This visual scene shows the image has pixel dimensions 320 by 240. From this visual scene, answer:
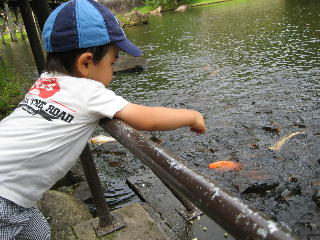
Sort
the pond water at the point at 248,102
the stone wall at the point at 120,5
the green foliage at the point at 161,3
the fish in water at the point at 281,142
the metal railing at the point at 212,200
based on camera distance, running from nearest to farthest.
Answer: the metal railing at the point at 212,200
the pond water at the point at 248,102
the fish in water at the point at 281,142
the green foliage at the point at 161,3
the stone wall at the point at 120,5

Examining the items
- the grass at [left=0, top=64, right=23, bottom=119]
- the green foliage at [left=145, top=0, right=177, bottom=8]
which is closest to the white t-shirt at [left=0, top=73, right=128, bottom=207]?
the grass at [left=0, top=64, right=23, bottom=119]

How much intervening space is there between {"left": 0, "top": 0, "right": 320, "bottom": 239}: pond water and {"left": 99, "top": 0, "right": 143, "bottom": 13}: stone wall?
2438 centimetres

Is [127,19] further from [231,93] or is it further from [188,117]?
[188,117]

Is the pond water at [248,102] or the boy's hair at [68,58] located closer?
the boy's hair at [68,58]

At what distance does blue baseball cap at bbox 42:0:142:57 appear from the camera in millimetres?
1911

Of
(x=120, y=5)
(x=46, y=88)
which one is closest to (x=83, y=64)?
(x=46, y=88)

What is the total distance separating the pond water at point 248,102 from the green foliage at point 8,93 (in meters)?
2.01

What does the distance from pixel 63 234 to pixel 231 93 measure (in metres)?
6.03

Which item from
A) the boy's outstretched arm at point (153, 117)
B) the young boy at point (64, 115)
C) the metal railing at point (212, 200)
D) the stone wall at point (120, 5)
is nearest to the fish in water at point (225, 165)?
the young boy at point (64, 115)

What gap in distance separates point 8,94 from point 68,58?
21.0ft

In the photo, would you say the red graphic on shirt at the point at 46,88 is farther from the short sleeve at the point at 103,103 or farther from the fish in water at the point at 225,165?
the fish in water at the point at 225,165

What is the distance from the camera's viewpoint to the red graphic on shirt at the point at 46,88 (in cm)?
200

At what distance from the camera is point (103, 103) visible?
5.94 feet

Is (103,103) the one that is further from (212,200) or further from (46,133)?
(212,200)
